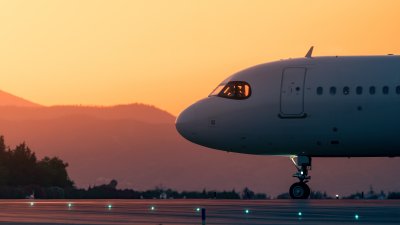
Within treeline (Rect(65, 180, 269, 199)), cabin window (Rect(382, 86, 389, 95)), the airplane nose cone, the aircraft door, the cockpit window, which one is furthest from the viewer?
treeline (Rect(65, 180, 269, 199))

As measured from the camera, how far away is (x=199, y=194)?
7106cm

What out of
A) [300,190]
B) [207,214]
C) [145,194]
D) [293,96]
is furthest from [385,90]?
[207,214]

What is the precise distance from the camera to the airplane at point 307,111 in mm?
56875

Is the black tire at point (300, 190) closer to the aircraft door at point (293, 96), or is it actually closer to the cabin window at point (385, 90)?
the aircraft door at point (293, 96)

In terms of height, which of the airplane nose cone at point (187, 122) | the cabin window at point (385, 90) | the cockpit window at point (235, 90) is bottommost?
the airplane nose cone at point (187, 122)

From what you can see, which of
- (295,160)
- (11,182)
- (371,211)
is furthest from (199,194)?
(371,211)

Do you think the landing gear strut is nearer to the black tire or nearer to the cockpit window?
the black tire

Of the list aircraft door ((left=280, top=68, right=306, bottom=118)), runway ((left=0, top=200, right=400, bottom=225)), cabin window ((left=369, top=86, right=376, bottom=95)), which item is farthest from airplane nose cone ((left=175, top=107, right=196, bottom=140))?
runway ((left=0, top=200, right=400, bottom=225))

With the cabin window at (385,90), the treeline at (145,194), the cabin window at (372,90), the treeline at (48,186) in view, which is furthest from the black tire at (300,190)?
the treeline at (145,194)

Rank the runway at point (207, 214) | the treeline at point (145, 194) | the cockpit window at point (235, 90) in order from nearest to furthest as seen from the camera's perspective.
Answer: the runway at point (207, 214)
the cockpit window at point (235, 90)
the treeline at point (145, 194)

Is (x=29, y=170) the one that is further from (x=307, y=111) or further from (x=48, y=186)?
(x=307, y=111)

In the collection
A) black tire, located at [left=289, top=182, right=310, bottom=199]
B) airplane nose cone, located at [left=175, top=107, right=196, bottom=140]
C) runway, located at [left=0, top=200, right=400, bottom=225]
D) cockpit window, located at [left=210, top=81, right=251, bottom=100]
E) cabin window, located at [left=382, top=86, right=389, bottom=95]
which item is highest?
cockpit window, located at [left=210, top=81, right=251, bottom=100]

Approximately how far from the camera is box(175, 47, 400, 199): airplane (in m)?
56.9

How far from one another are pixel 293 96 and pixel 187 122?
16.6 ft
